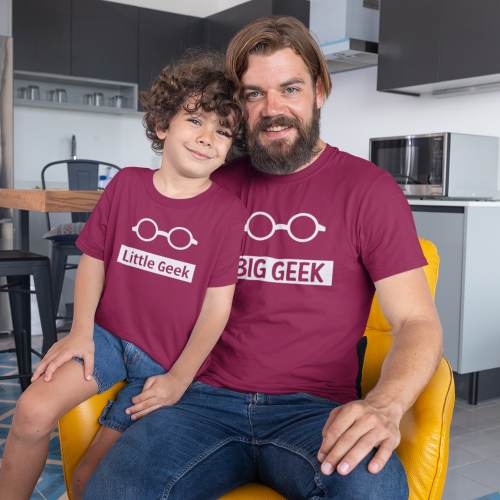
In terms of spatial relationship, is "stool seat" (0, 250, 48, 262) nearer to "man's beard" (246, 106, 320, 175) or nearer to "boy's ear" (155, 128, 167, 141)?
"boy's ear" (155, 128, 167, 141)

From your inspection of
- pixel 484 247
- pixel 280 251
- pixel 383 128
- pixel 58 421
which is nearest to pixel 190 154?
pixel 280 251

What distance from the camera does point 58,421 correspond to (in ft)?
4.14

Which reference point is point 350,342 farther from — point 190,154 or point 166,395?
point 190,154

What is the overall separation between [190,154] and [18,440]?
639mm

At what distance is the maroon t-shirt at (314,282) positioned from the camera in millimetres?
1271

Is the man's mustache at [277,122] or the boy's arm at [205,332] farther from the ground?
the man's mustache at [277,122]

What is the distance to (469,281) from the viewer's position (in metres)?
3.01

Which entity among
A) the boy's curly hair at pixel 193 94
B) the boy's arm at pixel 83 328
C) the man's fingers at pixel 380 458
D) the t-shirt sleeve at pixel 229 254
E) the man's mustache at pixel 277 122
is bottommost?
the man's fingers at pixel 380 458

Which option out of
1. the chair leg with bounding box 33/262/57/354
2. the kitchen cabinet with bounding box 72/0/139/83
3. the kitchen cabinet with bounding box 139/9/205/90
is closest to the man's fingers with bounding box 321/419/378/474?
the chair leg with bounding box 33/262/57/354

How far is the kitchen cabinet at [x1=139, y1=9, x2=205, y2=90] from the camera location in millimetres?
5559

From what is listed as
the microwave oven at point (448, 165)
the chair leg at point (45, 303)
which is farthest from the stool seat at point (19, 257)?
the microwave oven at point (448, 165)

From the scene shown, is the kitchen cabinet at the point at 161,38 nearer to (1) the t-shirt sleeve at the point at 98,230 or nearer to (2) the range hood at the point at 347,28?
(2) the range hood at the point at 347,28

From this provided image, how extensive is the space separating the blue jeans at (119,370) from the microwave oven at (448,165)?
7.82 ft

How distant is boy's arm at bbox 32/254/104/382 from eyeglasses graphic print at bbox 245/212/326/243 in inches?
13.0
